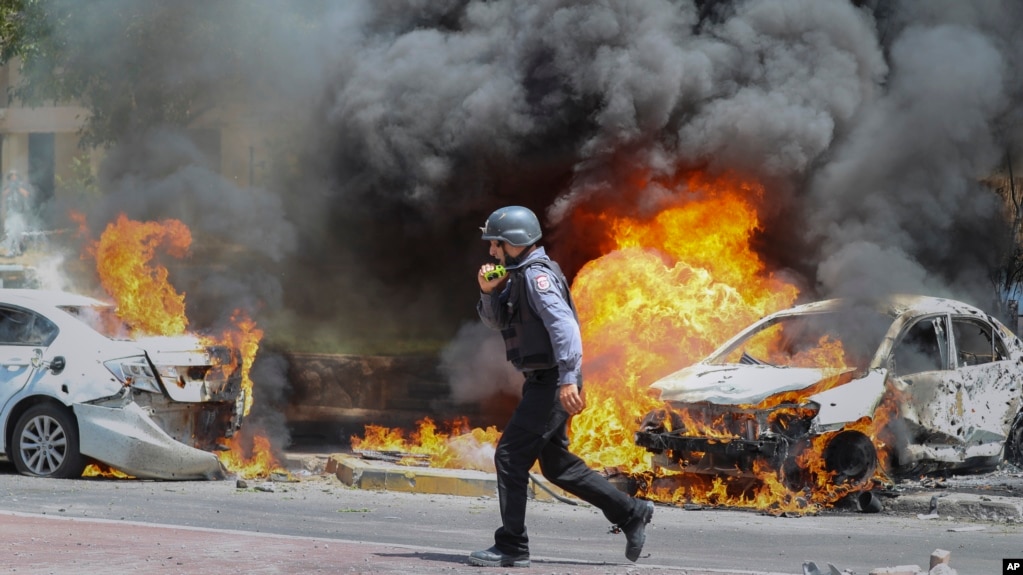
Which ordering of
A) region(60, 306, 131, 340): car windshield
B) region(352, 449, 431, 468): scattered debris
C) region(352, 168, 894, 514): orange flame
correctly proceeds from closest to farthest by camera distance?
region(352, 168, 894, 514): orange flame → region(60, 306, 131, 340): car windshield → region(352, 449, 431, 468): scattered debris

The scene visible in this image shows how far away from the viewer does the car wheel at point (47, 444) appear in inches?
384

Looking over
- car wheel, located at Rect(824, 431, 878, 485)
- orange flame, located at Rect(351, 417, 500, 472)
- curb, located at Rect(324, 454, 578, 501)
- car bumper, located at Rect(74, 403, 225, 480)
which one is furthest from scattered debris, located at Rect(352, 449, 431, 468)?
car wheel, located at Rect(824, 431, 878, 485)

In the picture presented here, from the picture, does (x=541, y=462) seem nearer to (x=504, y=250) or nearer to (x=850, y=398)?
(x=504, y=250)

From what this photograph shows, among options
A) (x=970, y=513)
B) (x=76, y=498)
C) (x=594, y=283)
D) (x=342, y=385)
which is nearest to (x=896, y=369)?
(x=970, y=513)

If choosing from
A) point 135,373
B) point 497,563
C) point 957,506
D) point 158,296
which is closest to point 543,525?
point 497,563

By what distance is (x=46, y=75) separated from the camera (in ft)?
67.4

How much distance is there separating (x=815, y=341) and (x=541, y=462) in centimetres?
445

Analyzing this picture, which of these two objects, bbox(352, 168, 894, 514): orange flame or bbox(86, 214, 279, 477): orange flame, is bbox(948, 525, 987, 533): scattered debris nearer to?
bbox(352, 168, 894, 514): orange flame

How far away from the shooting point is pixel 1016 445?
10461 millimetres

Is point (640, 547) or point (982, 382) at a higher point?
point (982, 382)

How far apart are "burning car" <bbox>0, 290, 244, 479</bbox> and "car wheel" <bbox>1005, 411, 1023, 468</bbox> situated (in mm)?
6452

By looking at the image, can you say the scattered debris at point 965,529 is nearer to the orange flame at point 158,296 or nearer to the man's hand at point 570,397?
the man's hand at point 570,397

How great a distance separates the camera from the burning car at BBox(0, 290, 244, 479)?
9672mm

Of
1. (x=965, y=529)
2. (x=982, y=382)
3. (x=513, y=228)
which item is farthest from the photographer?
(x=982, y=382)
